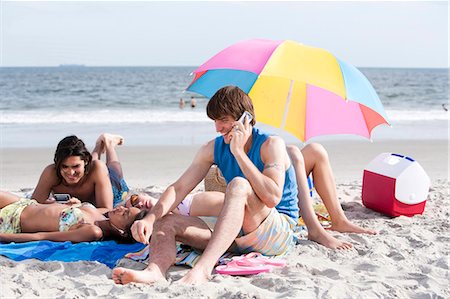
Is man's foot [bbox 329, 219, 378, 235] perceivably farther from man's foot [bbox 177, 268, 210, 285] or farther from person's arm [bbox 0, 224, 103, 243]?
person's arm [bbox 0, 224, 103, 243]

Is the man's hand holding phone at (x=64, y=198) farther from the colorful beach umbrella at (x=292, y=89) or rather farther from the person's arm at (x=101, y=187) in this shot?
the colorful beach umbrella at (x=292, y=89)

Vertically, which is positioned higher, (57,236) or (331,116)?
(331,116)

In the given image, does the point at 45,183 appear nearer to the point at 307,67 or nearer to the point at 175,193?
the point at 175,193

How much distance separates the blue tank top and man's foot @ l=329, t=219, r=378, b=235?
0.93 meters

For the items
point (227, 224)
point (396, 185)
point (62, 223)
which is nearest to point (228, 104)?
point (227, 224)

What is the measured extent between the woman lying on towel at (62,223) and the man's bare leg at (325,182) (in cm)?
144

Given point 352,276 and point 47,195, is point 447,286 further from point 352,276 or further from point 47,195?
point 47,195

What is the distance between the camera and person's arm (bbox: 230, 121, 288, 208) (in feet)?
11.8

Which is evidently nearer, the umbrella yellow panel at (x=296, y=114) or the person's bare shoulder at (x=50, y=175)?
the person's bare shoulder at (x=50, y=175)

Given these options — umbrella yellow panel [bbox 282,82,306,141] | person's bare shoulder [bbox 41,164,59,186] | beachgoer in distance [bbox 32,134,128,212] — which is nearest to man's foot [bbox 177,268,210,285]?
beachgoer in distance [bbox 32,134,128,212]

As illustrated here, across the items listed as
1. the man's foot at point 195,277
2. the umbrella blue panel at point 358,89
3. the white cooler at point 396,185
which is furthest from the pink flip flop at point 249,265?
the white cooler at point 396,185

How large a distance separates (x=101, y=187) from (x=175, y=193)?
Result: 50.5 inches

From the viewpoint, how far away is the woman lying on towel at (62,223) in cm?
436

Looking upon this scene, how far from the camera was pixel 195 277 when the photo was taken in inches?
137
